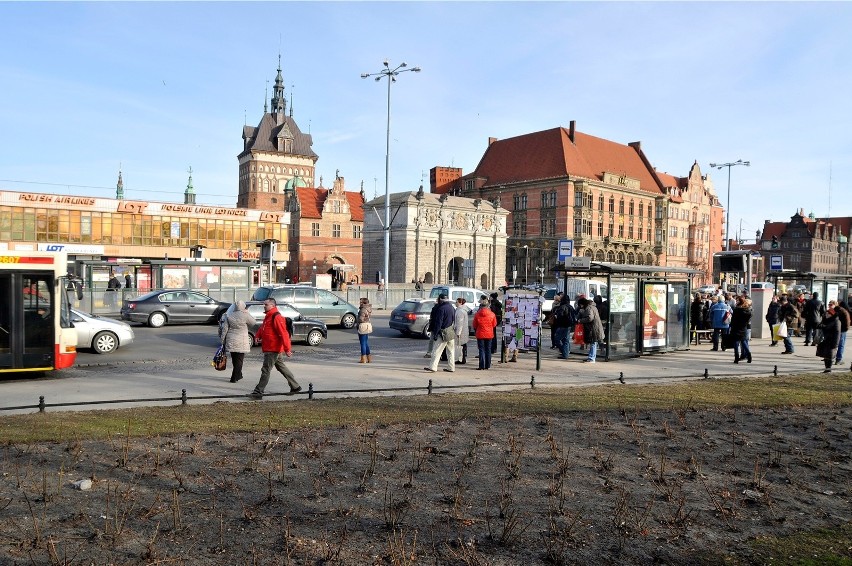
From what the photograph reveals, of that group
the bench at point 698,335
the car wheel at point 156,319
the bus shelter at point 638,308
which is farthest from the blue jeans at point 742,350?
the car wheel at point 156,319

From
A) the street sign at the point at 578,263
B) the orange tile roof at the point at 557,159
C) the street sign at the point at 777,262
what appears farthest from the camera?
the orange tile roof at the point at 557,159

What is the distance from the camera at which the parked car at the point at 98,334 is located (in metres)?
18.7

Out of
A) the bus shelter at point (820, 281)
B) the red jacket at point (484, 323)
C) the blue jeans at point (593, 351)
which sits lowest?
the blue jeans at point (593, 351)

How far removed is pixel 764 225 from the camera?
146 m

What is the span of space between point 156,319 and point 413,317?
10.5m

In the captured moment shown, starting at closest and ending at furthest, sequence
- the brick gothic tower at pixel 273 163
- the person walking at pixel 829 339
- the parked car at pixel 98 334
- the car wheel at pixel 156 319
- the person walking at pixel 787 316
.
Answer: the person walking at pixel 829 339 < the parked car at pixel 98 334 < the person walking at pixel 787 316 < the car wheel at pixel 156 319 < the brick gothic tower at pixel 273 163

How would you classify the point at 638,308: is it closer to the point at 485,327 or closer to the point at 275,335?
the point at 485,327

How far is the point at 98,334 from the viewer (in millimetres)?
18750

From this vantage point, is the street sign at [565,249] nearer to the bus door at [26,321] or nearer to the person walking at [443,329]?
the person walking at [443,329]

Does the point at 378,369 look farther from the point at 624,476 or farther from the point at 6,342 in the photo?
the point at 624,476

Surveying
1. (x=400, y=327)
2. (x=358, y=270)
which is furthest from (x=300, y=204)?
(x=400, y=327)

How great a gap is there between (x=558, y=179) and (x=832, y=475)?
8073cm

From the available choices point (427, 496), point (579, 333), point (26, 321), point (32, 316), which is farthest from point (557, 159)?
point (427, 496)

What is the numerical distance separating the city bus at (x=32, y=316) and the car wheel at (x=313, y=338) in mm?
7893
